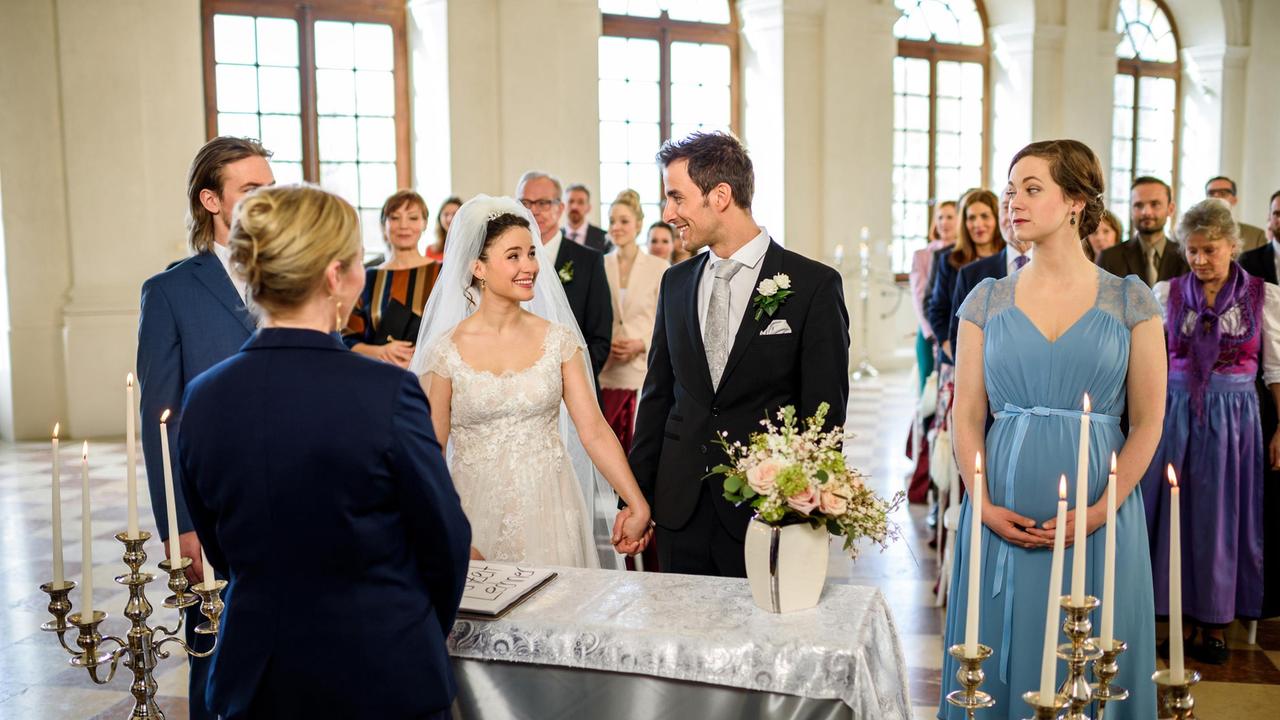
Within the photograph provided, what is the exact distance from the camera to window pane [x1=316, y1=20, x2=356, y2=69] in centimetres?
1129

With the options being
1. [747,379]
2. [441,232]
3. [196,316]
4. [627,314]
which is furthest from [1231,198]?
[196,316]

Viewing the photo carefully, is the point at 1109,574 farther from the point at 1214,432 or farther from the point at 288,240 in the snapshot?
the point at 1214,432

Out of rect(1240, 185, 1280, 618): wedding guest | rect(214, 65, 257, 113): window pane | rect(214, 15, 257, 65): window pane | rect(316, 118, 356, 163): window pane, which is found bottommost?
rect(1240, 185, 1280, 618): wedding guest

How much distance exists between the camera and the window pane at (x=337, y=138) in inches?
448

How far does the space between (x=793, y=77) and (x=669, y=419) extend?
10.5 m

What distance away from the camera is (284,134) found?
442 inches

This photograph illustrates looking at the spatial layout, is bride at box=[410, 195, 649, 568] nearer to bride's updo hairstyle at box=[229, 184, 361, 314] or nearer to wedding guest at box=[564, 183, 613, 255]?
bride's updo hairstyle at box=[229, 184, 361, 314]

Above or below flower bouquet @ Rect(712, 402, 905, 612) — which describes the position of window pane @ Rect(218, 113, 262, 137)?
above

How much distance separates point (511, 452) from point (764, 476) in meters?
1.50

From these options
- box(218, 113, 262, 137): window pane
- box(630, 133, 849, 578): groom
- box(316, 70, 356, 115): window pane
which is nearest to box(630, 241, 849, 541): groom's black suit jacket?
box(630, 133, 849, 578): groom

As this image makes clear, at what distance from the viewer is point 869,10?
13.4m

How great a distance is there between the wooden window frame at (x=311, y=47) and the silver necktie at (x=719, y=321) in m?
8.29

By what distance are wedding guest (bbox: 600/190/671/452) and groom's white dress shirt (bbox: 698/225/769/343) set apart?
8.48 ft

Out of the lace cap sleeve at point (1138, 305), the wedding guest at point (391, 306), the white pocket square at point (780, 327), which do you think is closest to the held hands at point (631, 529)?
the white pocket square at point (780, 327)
